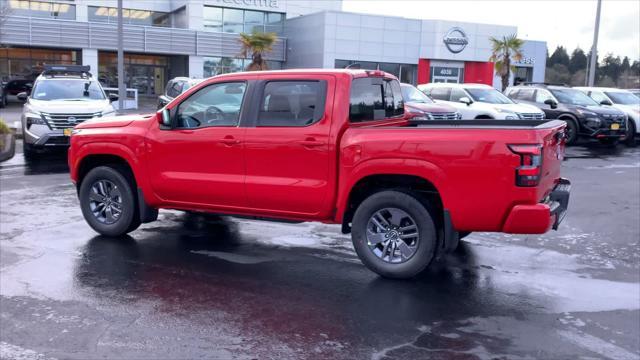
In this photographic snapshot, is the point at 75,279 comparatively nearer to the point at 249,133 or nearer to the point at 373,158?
the point at 249,133

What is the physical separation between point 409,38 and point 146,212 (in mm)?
39832

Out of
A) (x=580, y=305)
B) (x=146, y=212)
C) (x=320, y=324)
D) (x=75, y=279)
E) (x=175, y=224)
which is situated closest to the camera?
(x=320, y=324)

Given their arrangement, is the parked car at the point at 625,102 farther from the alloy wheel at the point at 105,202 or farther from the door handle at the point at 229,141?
the alloy wheel at the point at 105,202

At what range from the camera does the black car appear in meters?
19.4

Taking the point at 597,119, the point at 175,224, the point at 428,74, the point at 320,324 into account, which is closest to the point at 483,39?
the point at 428,74

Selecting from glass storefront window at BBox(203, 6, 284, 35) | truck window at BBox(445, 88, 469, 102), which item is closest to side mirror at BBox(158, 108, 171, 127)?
truck window at BBox(445, 88, 469, 102)

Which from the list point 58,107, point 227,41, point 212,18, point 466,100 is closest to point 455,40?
point 227,41

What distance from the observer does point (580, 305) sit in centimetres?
567

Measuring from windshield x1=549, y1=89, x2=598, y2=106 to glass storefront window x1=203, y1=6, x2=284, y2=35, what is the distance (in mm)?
27348

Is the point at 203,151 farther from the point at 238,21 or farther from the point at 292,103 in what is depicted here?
the point at 238,21

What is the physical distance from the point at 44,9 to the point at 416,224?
143ft

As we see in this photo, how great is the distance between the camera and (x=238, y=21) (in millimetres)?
45938

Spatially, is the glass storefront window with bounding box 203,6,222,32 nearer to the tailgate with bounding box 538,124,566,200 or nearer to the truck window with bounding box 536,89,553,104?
the truck window with bounding box 536,89,553,104

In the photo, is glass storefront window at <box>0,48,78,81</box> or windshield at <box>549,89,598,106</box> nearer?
windshield at <box>549,89,598,106</box>
